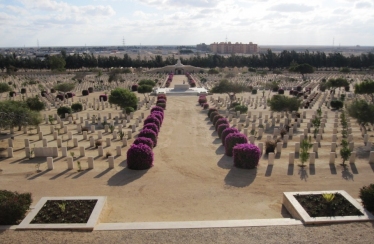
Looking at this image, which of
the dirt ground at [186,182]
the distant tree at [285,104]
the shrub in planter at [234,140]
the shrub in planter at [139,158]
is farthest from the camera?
the distant tree at [285,104]

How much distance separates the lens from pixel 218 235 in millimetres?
8234

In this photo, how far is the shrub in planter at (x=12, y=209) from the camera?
871 centimetres

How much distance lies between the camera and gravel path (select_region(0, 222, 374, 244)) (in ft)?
26.3

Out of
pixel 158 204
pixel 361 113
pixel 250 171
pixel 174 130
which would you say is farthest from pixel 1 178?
pixel 361 113

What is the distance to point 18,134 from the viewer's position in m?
21.4

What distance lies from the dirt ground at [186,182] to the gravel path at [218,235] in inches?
49.9

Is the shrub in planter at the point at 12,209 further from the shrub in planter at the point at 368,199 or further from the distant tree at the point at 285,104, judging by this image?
A: the distant tree at the point at 285,104

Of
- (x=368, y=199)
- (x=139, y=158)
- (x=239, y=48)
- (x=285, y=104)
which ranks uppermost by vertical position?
(x=239, y=48)

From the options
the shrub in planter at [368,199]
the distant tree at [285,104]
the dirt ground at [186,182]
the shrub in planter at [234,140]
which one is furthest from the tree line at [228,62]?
the shrub in planter at [368,199]

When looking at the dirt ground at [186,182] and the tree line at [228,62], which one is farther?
the tree line at [228,62]

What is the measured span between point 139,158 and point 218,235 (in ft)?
22.0

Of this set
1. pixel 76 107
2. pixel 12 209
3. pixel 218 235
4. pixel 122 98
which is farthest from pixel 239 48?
pixel 12 209

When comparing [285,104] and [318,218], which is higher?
[285,104]

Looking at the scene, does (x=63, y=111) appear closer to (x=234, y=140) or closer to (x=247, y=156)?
(x=234, y=140)
